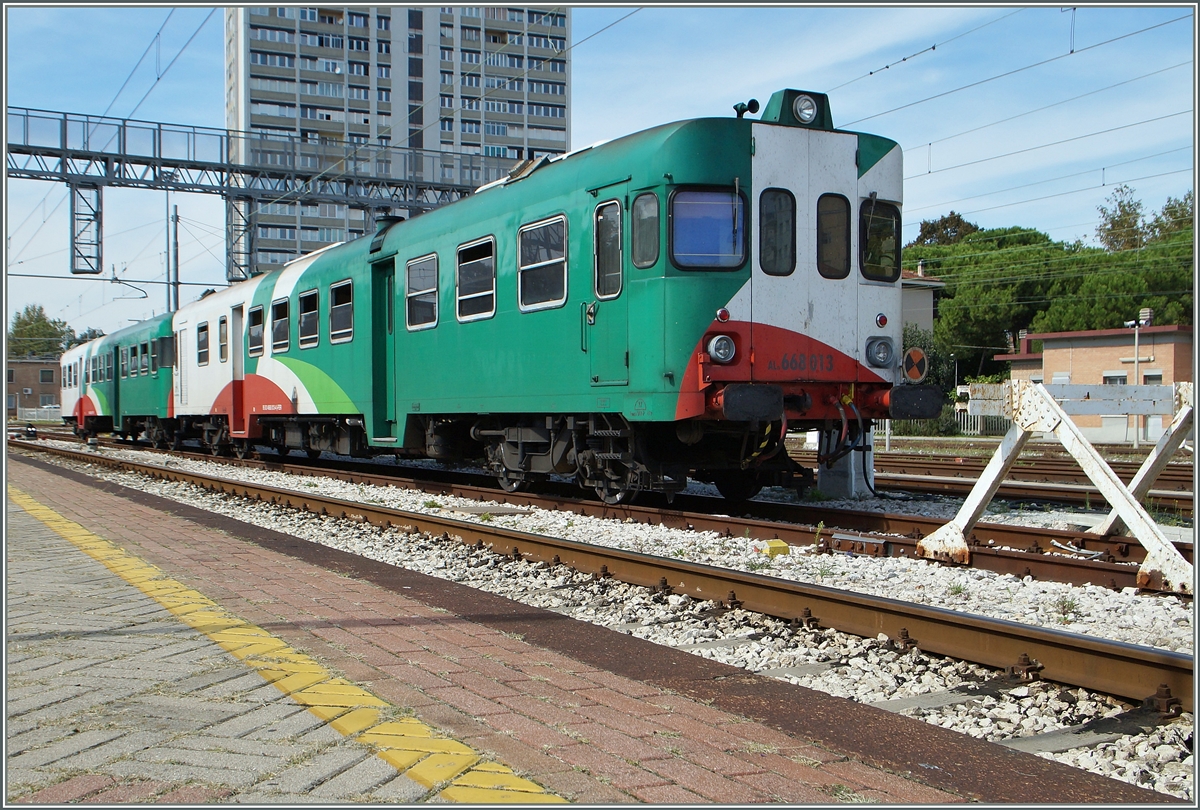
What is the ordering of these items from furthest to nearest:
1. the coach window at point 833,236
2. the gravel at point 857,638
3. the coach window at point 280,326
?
1. the coach window at point 280,326
2. the coach window at point 833,236
3. the gravel at point 857,638

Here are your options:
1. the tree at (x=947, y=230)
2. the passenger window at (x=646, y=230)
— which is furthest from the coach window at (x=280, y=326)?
the tree at (x=947, y=230)

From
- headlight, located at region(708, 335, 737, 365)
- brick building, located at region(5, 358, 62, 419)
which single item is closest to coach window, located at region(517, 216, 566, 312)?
headlight, located at region(708, 335, 737, 365)

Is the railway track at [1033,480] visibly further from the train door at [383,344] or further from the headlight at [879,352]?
the train door at [383,344]

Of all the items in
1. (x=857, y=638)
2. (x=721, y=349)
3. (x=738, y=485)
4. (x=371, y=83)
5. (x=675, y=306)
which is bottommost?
(x=857, y=638)

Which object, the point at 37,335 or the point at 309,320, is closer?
the point at 309,320

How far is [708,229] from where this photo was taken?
859cm

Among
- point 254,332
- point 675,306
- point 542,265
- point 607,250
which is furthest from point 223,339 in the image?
point 675,306

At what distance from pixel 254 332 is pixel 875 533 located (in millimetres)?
13367

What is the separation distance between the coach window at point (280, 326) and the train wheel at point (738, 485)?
8.75 m

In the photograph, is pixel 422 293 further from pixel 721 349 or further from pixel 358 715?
pixel 358 715

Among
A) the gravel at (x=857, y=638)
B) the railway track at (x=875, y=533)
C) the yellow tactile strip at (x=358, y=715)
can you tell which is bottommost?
the gravel at (x=857, y=638)

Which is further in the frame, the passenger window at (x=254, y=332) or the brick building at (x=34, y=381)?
the brick building at (x=34, y=381)

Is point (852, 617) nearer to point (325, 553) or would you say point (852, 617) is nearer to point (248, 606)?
point (248, 606)

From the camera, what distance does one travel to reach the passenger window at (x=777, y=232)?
8.80 meters
